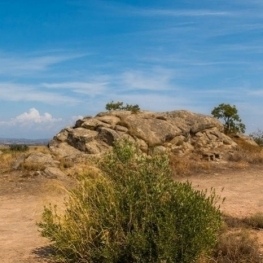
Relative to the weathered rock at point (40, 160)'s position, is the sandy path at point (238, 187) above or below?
below

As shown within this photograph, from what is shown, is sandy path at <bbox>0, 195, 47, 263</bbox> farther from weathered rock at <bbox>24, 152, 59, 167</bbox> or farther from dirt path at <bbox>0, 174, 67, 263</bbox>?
weathered rock at <bbox>24, 152, 59, 167</bbox>

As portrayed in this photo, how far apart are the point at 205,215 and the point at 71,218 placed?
2370 mm

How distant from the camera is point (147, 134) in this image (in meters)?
26.3

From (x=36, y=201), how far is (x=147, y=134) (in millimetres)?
11198

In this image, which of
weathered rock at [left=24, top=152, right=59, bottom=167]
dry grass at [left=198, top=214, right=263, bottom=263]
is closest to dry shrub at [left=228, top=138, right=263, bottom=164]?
weathered rock at [left=24, top=152, right=59, bottom=167]

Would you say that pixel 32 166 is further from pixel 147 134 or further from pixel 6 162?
pixel 147 134

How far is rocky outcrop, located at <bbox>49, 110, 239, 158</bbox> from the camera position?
25094 mm

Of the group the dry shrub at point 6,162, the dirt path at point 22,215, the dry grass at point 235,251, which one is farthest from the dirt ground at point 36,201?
the dry shrub at point 6,162

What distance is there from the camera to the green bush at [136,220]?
7961 mm

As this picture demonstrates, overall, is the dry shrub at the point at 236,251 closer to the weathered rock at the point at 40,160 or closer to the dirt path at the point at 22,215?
the dirt path at the point at 22,215

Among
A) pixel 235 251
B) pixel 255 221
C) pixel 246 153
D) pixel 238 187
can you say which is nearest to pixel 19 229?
pixel 235 251

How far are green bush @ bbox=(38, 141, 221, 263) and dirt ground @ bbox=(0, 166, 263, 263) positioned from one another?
0.76 meters

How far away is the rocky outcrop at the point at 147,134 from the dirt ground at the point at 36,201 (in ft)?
12.1

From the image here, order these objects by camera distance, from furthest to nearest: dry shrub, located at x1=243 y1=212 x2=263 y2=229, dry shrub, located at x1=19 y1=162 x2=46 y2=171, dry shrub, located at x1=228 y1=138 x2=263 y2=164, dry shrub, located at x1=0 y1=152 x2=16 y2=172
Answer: dry shrub, located at x1=228 y1=138 x2=263 y2=164 → dry shrub, located at x1=0 y1=152 x2=16 y2=172 → dry shrub, located at x1=19 y1=162 x2=46 y2=171 → dry shrub, located at x1=243 y1=212 x2=263 y2=229
